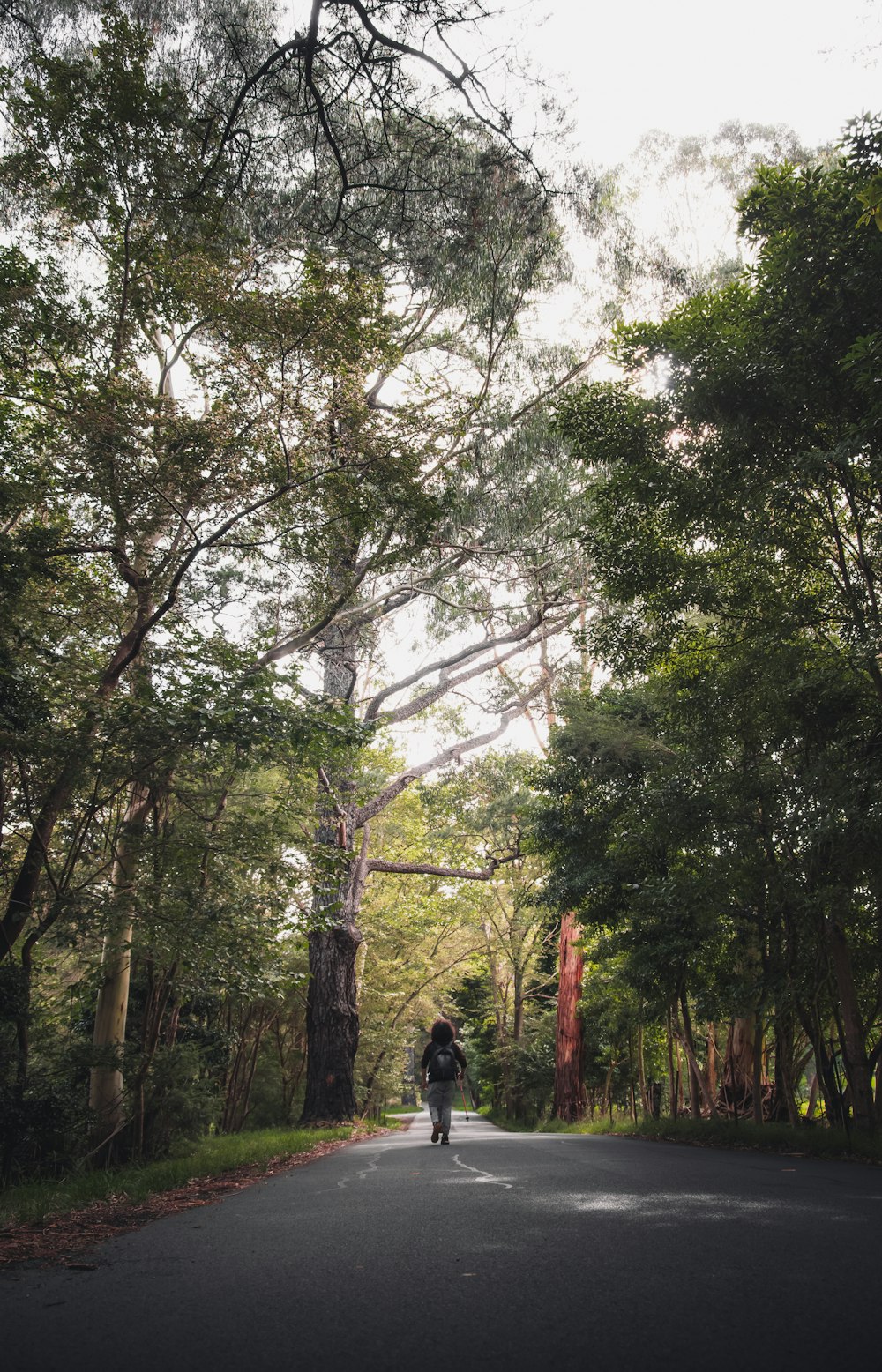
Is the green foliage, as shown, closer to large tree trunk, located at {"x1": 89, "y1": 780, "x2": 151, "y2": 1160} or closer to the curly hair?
the curly hair

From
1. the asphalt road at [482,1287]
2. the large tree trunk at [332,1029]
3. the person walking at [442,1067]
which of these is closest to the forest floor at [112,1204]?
the asphalt road at [482,1287]

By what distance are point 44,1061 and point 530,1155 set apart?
5.68 metres

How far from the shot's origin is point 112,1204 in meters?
6.21

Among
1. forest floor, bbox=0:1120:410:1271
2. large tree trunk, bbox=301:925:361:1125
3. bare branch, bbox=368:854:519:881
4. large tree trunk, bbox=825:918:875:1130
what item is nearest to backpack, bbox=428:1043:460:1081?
forest floor, bbox=0:1120:410:1271

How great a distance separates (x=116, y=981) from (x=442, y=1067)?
175 inches

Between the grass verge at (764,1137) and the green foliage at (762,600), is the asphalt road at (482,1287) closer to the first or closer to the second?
the grass verge at (764,1137)

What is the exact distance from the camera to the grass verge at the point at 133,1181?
5.72m

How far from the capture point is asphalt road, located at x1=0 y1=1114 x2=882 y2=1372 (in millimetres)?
2447

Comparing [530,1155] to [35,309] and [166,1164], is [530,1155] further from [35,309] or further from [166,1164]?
[35,309]

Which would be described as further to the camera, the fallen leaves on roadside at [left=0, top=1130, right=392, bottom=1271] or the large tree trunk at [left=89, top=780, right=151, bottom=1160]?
the large tree trunk at [left=89, top=780, right=151, bottom=1160]

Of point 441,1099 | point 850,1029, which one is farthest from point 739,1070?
point 441,1099

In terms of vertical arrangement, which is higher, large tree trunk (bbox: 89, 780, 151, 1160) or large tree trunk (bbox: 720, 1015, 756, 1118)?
large tree trunk (bbox: 89, 780, 151, 1160)

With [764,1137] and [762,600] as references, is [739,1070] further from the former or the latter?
[762,600]

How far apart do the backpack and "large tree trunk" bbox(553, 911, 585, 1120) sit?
34.1ft
